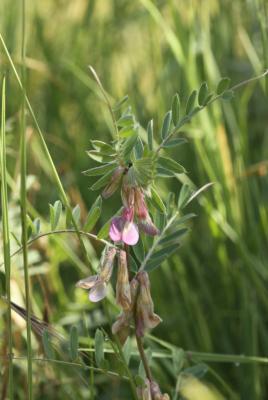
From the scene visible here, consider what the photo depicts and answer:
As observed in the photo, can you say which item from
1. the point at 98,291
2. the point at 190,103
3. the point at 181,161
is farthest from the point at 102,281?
the point at 181,161

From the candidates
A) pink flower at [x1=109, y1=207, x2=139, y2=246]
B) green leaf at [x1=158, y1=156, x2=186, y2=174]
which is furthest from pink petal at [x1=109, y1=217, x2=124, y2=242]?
green leaf at [x1=158, y1=156, x2=186, y2=174]

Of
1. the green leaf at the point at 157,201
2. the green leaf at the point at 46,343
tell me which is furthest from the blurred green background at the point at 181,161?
the green leaf at the point at 157,201

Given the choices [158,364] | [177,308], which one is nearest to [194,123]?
[177,308]

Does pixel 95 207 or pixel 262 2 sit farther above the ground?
pixel 262 2

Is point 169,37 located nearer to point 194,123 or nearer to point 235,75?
point 194,123

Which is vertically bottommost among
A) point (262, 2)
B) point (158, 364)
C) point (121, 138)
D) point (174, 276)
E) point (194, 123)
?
point (158, 364)

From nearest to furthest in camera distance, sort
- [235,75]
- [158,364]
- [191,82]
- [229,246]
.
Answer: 1. [158,364]
2. [191,82]
3. [229,246]
4. [235,75]
